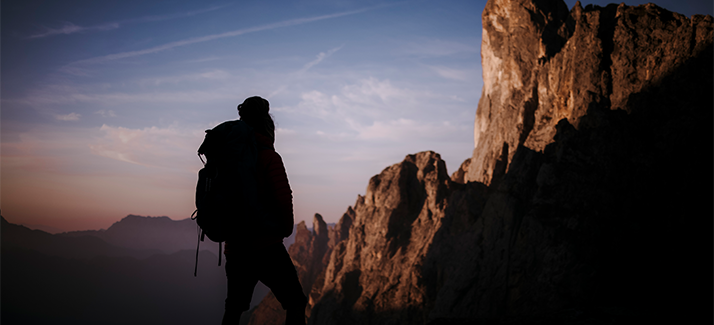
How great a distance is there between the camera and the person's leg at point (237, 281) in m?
3.21

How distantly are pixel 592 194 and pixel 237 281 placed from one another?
17660mm

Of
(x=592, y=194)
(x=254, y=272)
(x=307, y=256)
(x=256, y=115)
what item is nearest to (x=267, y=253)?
(x=254, y=272)

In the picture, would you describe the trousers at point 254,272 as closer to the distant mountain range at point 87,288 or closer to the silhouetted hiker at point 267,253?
the silhouetted hiker at point 267,253

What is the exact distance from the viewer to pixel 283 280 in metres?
3.43

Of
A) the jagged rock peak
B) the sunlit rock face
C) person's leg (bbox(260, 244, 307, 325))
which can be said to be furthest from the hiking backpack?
the jagged rock peak

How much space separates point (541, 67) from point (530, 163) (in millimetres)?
13473

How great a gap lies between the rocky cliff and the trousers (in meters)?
4.61

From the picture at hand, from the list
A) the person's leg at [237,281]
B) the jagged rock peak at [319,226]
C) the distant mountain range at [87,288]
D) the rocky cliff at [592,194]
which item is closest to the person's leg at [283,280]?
the person's leg at [237,281]

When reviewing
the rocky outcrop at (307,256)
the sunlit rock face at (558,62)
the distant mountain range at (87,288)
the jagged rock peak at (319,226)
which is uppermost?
the sunlit rock face at (558,62)

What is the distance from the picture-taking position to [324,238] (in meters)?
81.5

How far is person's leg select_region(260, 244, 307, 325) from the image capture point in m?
3.33

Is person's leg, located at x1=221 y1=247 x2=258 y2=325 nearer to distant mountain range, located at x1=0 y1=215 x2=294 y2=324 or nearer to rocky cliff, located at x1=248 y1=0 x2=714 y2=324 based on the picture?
rocky cliff, located at x1=248 y1=0 x2=714 y2=324

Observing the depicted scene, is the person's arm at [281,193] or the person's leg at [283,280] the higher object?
the person's arm at [281,193]

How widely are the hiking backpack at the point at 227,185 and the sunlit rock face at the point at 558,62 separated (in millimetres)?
20471
